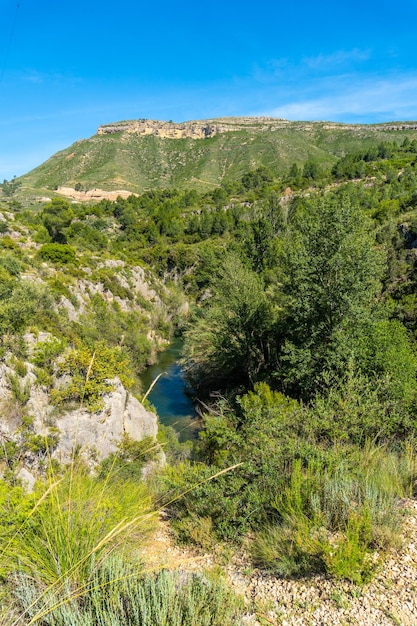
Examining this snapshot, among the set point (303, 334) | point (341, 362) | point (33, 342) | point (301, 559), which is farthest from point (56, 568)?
point (303, 334)

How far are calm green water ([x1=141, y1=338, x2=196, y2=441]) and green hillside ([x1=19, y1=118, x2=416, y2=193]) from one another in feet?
283

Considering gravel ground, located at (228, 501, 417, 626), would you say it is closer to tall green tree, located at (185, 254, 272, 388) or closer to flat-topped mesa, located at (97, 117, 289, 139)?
tall green tree, located at (185, 254, 272, 388)

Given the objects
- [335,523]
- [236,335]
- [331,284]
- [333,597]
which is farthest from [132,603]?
[236,335]

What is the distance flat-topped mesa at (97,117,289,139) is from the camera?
157 m

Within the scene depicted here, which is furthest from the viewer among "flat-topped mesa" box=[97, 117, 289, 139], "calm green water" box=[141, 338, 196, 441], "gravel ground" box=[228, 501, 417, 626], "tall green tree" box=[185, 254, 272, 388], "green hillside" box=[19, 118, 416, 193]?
"flat-topped mesa" box=[97, 117, 289, 139]

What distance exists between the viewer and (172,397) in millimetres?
25391

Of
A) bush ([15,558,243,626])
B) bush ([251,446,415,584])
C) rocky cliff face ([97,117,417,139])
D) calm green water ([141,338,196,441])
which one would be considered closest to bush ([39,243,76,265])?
calm green water ([141,338,196,441])

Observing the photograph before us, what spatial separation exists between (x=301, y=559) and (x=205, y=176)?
123223 mm

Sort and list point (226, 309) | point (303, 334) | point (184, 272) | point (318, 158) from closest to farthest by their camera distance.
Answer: point (303, 334), point (226, 309), point (184, 272), point (318, 158)

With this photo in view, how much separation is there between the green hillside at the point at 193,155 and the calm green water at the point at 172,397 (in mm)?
86156

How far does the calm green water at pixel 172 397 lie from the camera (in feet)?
68.7

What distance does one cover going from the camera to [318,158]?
346 feet

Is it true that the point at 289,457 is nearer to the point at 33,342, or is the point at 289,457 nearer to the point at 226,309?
the point at 33,342

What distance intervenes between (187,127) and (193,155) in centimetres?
4061
